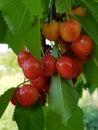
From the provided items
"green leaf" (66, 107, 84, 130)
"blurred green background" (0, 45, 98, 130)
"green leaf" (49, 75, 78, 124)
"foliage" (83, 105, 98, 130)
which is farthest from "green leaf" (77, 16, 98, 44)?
"foliage" (83, 105, 98, 130)

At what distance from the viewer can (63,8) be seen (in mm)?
810

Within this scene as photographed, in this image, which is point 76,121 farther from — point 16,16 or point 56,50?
point 16,16

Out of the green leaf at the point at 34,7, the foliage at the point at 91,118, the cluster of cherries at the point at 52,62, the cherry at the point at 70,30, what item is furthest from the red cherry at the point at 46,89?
the foliage at the point at 91,118

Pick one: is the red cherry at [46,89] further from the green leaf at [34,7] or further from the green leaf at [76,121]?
the green leaf at [34,7]

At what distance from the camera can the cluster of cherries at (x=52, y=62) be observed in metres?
0.78

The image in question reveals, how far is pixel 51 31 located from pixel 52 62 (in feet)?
0.19

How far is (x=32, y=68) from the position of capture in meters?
0.75

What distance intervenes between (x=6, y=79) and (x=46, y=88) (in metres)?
2.56

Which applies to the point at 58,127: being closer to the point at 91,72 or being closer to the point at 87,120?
the point at 91,72

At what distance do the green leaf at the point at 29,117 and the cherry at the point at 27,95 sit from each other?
0.05ft

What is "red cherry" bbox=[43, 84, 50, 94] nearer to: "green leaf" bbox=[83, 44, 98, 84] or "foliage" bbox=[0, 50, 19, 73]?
"green leaf" bbox=[83, 44, 98, 84]

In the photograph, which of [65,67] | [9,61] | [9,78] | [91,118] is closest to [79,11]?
[65,67]

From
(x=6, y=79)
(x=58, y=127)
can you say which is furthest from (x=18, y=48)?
(x=6, y=79)

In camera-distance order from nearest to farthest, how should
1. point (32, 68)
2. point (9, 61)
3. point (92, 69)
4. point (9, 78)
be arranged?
point (32, 68) → point (92, 69) → point (9, 61) → point (9, 78)
